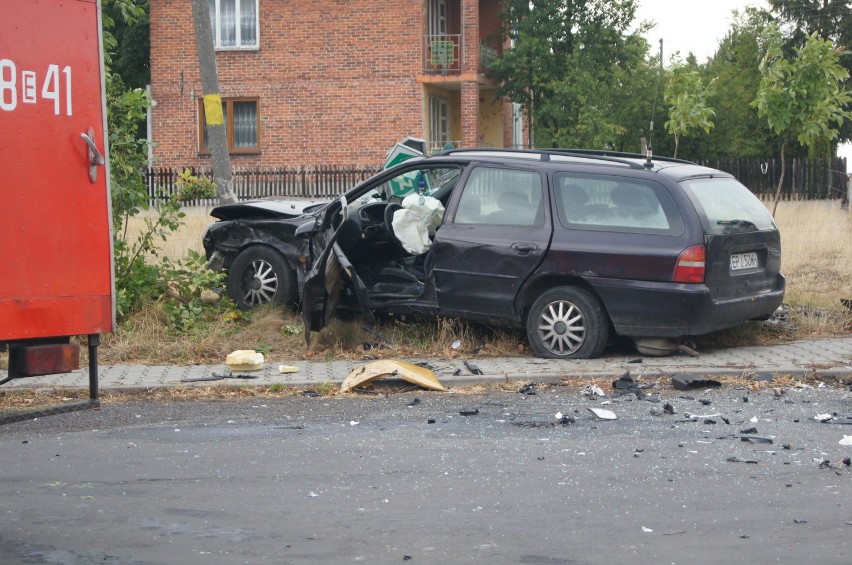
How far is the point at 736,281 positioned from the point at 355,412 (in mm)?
3700

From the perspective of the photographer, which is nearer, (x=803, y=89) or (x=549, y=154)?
(x=549, y=154)

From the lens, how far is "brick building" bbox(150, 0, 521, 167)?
116 feet

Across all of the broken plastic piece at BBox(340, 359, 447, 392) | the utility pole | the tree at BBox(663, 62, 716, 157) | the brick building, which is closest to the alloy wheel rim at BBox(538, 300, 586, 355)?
the broken plastic piece at BBox(340, 359, 447, 392)

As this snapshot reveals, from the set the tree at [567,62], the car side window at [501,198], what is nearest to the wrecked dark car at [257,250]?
the car side window at [501,198]

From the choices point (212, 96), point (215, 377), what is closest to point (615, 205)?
point (215, 377)

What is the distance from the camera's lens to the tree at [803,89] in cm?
1827

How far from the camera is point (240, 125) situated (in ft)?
119

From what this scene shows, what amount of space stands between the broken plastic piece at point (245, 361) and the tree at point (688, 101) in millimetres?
11798

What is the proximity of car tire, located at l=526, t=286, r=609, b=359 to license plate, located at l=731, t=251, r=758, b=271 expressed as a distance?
1175mm

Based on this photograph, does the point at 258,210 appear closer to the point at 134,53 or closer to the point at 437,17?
the point at 437,17

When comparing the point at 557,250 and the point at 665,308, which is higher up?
the point at 557,250

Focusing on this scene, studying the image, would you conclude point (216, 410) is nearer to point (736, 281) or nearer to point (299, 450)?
point (299, 450)

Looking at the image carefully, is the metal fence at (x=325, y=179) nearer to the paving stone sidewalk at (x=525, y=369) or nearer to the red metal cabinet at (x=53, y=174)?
the paving stone sidewalk at (x=525, y=369)

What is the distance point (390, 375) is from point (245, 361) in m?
1.40
